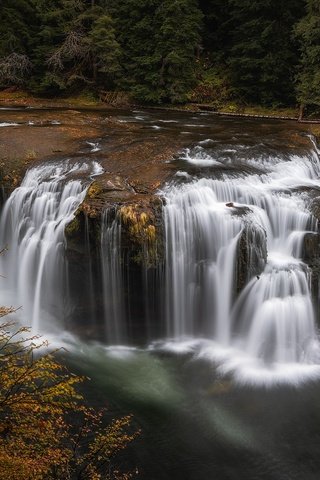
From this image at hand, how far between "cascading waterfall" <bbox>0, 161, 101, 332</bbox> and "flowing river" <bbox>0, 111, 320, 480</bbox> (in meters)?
0.03

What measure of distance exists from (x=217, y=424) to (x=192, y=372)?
4.75 feet

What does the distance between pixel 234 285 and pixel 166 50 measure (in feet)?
57.3

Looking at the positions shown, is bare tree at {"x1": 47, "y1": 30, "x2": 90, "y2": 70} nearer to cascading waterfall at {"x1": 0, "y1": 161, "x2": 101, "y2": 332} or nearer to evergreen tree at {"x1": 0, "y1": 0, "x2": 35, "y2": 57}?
evergreen tree at {"x1": 0, "y1": 0, "x2": 35, "y2": 57}

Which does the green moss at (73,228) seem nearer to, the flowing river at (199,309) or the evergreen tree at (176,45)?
the flowing river at (199,309)

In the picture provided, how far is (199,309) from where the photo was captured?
1052 centimetres

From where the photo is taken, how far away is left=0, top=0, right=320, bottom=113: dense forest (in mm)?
21906

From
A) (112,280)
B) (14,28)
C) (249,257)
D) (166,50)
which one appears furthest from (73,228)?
(14,28)

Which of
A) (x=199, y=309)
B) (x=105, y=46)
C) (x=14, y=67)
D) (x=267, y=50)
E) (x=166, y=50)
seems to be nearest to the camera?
(x=199, y=309)

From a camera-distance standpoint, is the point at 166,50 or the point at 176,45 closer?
the point at 176,45

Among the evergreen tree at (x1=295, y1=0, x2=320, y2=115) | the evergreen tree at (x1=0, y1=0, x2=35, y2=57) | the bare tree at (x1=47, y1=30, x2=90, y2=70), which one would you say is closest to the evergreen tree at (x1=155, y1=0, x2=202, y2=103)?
the bare tree at (x1=47, y1=30, x2=90, y2=70)

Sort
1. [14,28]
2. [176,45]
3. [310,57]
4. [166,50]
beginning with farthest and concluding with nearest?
[14,28]
[166,50]
[176,45]
[310,57]

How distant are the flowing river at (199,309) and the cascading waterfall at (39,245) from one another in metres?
0.03

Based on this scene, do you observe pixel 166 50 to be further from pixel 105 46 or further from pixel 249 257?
pixel 249 257

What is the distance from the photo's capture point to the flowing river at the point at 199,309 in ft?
24.7
